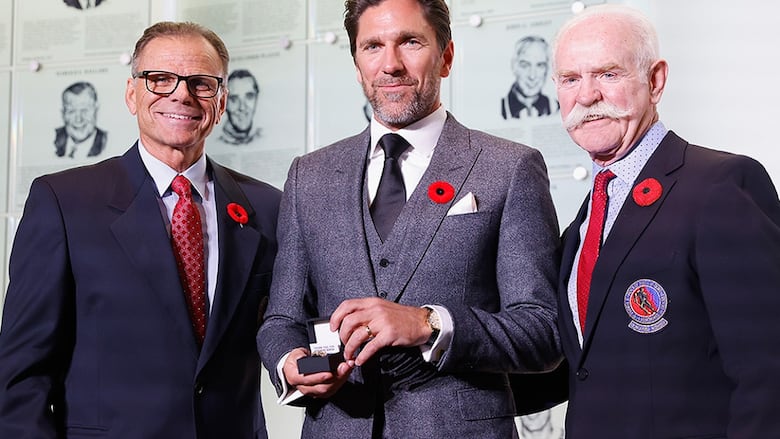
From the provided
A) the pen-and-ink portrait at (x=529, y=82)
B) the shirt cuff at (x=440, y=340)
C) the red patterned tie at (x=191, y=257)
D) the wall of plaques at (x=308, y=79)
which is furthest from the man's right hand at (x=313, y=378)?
the pen-and-ink portrait at (x=529, y=82)

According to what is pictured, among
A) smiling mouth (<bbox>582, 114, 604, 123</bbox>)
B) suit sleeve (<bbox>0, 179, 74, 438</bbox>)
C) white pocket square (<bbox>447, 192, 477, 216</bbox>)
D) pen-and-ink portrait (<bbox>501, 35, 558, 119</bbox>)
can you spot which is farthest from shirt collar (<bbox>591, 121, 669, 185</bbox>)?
pen-and-ink portrait (<bbox>501, 35, 558, 119</bbox>)

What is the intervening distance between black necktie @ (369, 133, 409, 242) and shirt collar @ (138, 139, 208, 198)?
0.63m

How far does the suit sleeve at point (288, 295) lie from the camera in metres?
2.47

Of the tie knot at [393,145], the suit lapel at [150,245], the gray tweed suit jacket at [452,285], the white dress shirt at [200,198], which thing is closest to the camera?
the gray tweed suit jacket at [452,285]

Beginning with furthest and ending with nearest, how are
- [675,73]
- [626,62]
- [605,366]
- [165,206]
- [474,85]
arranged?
[474,85] → [675,73] → [165,206] → [626,62] → [605,366]

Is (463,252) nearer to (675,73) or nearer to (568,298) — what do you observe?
(568,298)

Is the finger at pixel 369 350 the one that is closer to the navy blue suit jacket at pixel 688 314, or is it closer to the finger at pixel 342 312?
the finger at pixel 342 312

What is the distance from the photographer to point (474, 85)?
177 inches

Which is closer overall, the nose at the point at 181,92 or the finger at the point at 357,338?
the finger at the point at 357,338

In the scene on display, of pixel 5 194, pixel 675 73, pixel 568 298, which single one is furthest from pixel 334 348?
pixel 5 194

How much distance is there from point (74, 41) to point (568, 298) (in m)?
Answer: 3.72

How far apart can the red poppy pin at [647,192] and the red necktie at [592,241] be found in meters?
0.11

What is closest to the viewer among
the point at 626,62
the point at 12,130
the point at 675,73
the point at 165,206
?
the point at 626,62

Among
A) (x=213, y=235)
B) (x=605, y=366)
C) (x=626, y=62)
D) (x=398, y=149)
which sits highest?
(x=626, y=62)
